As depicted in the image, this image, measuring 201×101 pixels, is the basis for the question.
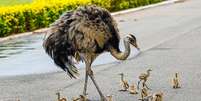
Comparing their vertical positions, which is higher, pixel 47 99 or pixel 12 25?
pixel 12 25

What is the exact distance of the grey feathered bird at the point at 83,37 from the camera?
31.4 ft

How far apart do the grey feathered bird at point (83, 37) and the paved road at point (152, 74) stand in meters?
0.80

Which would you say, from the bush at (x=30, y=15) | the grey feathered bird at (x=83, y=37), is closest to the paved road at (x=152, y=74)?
the grey feathered bird at (x=83, y=37)

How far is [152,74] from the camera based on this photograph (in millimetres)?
12305

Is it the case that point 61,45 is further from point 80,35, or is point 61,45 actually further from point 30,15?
Result: point 30,15

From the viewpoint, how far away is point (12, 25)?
21.0 m

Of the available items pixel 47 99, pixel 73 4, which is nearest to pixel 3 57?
pixel 47 99

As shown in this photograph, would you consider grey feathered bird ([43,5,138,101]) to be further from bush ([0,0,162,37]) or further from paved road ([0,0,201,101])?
bush ([0,0,162,37])

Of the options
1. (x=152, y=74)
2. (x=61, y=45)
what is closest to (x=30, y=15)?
(x=152, y=74)

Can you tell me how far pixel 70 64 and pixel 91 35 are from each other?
566mm

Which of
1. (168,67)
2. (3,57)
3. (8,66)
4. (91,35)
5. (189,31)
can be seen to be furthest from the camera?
(189,31)

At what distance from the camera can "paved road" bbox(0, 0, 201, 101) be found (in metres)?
10.6

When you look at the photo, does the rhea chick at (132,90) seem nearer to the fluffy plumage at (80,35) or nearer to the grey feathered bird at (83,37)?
the grey feathered bird at (83,37)

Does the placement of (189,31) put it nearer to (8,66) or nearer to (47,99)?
(8,66)
